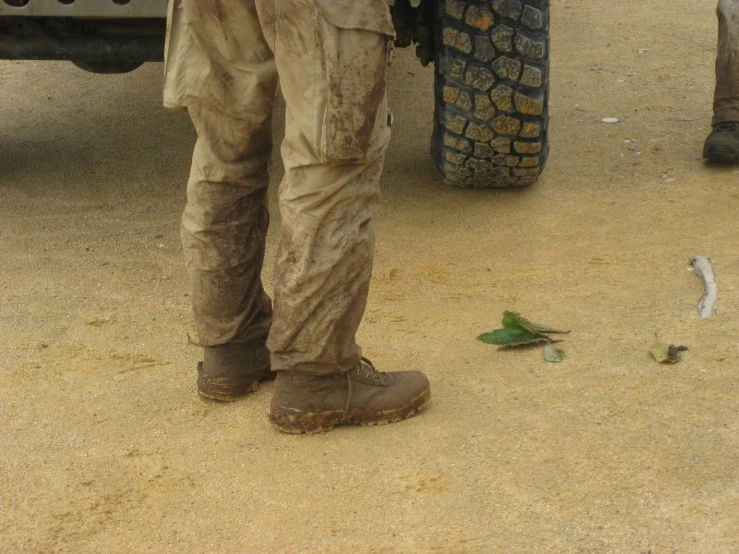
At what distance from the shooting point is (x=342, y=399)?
7.88ft

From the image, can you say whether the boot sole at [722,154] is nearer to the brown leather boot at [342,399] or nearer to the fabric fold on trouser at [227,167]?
the brown leather boot at [342,399]

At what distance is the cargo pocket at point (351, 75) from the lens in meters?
2.02

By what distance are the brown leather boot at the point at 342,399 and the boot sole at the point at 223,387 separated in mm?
202

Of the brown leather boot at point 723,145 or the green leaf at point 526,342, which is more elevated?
the brown leather boot at point 723,145

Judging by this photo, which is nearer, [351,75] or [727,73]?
[351,75]

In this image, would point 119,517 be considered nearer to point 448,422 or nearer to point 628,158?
point 448,422

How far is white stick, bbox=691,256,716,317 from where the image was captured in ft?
9.56

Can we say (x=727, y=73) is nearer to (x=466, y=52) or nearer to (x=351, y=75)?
(x=466, y=52)

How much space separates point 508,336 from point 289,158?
95 cm

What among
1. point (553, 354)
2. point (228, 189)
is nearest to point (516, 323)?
point (553, 354)

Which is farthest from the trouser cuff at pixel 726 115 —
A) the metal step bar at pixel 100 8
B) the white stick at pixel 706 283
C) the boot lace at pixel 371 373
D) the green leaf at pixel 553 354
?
the boot lace at pixel 371 373

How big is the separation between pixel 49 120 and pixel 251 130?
118 inches

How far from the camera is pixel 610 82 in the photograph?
5.34 metres

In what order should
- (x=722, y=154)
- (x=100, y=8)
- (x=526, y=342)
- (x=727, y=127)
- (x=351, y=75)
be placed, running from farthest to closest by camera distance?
(x=727, y=127) → (x=722, y=154) → (x=100, y=8) → (x=526, y=342) → (x=351, y=75)
